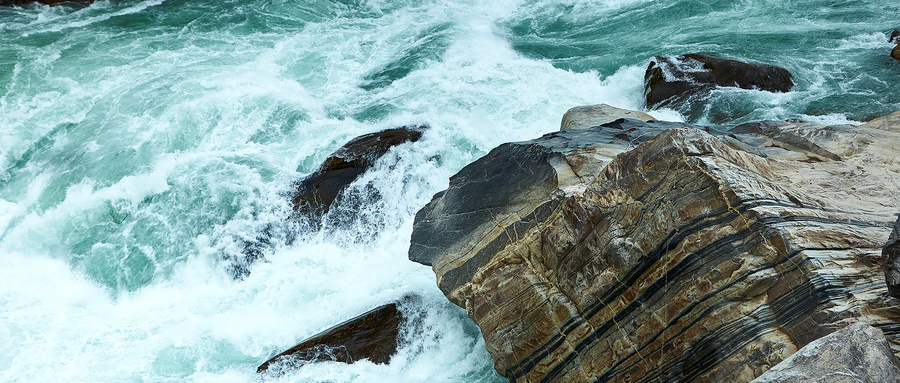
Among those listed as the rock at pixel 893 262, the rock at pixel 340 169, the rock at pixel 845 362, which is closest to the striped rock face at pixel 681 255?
the rock at pixel 893 262

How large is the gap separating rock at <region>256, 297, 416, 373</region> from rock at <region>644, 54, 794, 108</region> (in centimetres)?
581

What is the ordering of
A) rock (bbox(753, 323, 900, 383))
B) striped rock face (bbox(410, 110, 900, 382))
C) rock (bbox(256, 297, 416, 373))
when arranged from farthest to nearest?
rock (bbox(256, 297, 416, 373)) → striped rock face (bbox(410, 110, 900, 382)) → rock (bbox(753, 323, 900, 383))

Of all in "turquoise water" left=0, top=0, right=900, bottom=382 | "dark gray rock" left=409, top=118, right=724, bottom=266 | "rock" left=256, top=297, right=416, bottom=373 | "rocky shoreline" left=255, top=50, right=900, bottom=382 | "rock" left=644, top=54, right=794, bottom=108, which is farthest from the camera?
"rock" left=644, top=54, right=794, bottom=108

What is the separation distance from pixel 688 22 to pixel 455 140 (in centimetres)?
686

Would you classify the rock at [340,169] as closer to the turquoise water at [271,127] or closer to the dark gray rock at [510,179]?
the turquoise water at [271,127]

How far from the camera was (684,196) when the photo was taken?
4156 mm

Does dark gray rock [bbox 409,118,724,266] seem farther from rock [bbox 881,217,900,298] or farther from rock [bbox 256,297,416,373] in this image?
rock [bbox 881,217,900,298]

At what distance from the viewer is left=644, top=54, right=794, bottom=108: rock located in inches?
374

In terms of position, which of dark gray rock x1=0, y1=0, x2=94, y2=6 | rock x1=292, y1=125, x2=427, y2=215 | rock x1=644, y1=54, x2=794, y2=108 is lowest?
dark gray rock x1=0, y1=0, x2=94, y2=6

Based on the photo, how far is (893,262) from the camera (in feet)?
10.8

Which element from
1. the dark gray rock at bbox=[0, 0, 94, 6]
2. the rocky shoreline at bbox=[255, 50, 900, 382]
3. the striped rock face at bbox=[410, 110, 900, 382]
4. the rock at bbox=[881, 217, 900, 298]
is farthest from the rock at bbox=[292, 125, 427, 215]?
the dark gray rock at bbox=[0, 0, 94, 6]

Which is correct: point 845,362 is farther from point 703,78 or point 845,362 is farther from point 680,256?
point 703,78

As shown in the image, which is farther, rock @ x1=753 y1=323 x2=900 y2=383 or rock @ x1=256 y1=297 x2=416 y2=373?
rock @ x1=256 y1=297 x2=416 y2=373

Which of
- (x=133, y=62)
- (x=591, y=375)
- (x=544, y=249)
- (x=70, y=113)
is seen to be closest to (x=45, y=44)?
(x=133, y=62)
